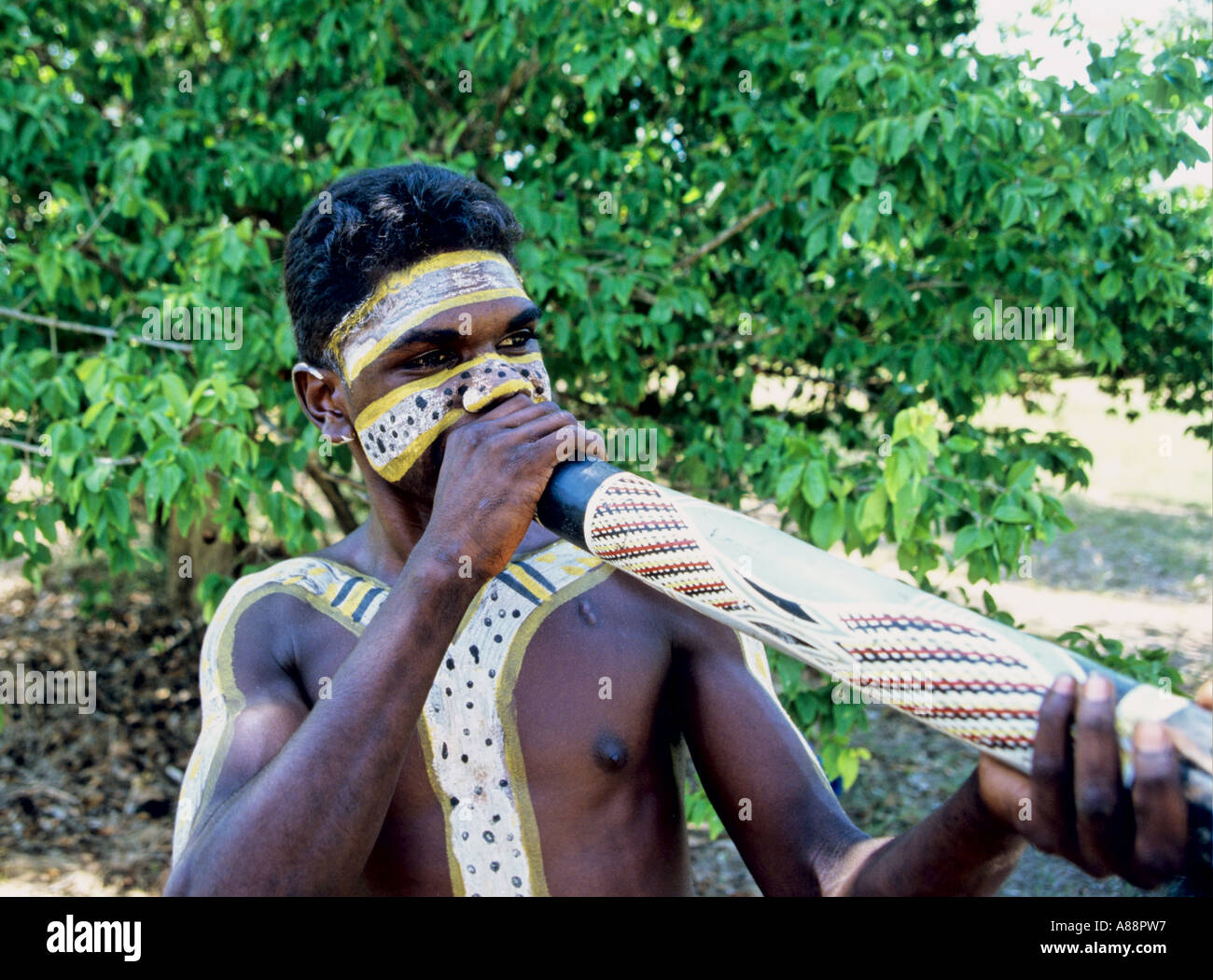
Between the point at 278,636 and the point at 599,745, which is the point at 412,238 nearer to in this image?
the point at 278,636

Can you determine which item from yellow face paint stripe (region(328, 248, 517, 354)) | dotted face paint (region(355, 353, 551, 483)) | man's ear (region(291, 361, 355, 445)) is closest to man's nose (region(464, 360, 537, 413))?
dotted face paint (region(355, 353, 551, 483))

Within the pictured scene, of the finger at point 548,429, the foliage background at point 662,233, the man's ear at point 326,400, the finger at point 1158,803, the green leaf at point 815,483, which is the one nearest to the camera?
the finger at point 1158,803

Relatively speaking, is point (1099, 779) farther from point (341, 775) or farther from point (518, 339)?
point (518, 339)

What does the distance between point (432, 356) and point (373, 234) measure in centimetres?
26

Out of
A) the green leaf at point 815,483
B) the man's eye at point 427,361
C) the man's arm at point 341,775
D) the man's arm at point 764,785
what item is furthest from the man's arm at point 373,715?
the green leaf at point 815,483

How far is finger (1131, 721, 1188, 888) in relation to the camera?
1.05 m

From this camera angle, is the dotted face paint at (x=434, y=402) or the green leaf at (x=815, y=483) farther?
the green leaf at (x=815, y=483)

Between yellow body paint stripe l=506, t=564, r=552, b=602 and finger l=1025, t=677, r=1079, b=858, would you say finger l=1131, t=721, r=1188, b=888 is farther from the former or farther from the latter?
yellow body paint stripe l=506, t=564, r=552, b=602

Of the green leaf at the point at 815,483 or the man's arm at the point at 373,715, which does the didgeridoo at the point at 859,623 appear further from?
the green leaf at the point at 815,483

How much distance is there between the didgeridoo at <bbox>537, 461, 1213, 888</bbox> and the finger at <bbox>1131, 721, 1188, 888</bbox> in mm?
13

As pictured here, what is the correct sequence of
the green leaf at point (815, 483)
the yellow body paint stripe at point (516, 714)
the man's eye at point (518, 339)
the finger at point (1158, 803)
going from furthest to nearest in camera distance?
the green leaf at point (815, 483)
the man's eye at point (518, 339)
the yellow body paint stripe at point (516, 714)
the finger at point (1158, 803)

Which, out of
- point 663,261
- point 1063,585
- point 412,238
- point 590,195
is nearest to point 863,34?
point 663,261

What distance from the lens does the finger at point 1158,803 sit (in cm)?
105

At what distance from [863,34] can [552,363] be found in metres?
1.60
